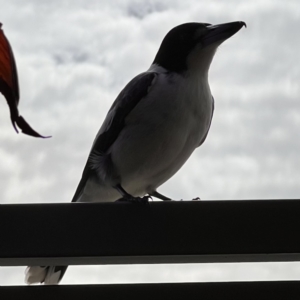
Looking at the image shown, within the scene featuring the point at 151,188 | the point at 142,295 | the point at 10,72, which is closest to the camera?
the point at 10,72

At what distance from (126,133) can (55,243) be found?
0.92 meters

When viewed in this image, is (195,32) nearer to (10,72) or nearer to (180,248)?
(180,248)

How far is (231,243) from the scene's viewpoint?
2.92ft

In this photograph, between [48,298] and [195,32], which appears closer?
[48,298]

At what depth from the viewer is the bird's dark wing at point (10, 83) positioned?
54 centimetres

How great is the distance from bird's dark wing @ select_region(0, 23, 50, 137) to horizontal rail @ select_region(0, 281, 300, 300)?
41cm

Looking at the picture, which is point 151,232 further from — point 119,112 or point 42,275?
point 119,112

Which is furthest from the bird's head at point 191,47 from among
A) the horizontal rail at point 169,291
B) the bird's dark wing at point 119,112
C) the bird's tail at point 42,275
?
the horizontal rail at point 169,291

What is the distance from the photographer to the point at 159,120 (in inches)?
66.2

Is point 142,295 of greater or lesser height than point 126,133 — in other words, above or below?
below

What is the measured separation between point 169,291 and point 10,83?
50 cm

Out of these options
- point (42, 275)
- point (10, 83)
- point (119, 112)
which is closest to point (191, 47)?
point (119, 112)

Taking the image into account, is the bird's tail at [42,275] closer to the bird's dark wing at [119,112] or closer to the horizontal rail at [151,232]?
the horizontal rail at [151,232]

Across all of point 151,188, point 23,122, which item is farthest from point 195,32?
point 23,122
